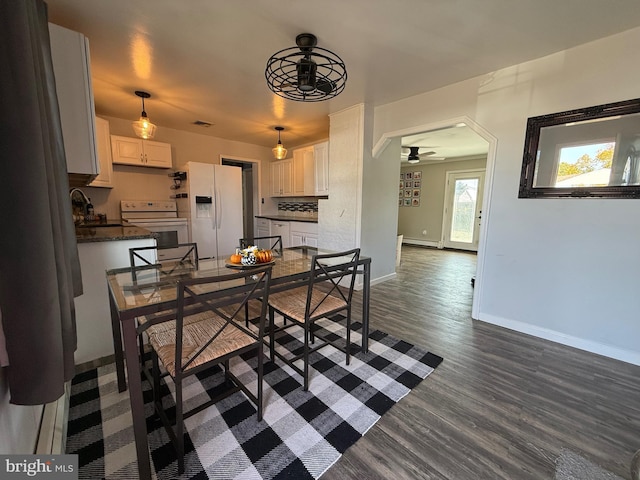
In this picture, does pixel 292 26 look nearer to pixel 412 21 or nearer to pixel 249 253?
pixel 412 21

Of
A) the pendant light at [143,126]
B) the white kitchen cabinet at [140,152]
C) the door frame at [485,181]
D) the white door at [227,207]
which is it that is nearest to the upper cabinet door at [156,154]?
the white kitchen cabinet at [140,152]

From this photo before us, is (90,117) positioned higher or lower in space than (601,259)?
higher

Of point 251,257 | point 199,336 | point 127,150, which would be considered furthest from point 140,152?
point 199,336

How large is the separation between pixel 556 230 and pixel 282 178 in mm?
4403

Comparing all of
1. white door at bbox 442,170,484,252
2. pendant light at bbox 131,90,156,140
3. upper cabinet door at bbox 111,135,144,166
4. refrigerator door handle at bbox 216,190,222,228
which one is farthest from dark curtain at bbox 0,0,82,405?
white door at bbox 442,170,484,252

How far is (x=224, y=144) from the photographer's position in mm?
5102

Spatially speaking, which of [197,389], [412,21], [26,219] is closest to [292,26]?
[412,21]

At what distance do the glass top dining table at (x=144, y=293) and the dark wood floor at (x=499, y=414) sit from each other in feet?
2.27

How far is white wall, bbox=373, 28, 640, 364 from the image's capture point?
1985mm

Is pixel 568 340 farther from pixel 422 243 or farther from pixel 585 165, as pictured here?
pixel 422 243

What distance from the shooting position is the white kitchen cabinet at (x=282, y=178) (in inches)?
205

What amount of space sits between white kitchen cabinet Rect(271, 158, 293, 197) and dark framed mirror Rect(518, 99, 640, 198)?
149 inches

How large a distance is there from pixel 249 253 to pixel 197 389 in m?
→ 0.92

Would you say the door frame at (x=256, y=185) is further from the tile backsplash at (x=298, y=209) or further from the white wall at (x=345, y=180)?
the white wall at (x=345, y=180)
